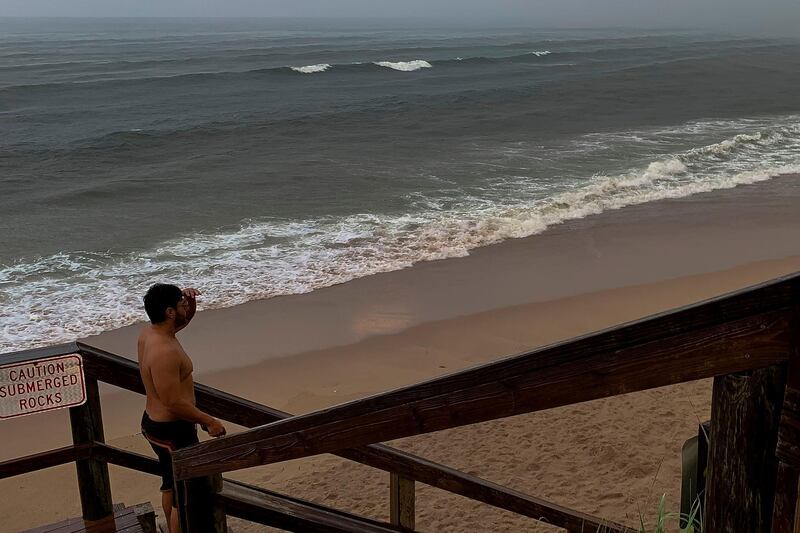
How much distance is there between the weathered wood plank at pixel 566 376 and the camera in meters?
1.19

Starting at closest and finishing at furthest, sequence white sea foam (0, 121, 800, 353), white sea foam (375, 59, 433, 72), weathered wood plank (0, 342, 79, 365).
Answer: weathered wood plank (0, 342, 79, 365), white sea foam (0, 121, 800, 353), white sea foam (375, 59, 433, 72)

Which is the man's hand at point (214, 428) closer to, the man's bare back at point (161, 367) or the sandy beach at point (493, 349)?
the man's bare back at point (161, 367)

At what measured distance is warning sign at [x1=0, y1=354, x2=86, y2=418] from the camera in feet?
9.16

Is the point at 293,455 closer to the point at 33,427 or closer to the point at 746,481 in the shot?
the point at 746,481

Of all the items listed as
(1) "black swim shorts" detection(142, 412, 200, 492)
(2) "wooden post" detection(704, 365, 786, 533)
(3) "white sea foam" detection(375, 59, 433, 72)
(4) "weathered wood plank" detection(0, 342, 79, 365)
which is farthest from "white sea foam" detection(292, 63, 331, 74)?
(2) "wooden post" detection(704, 365, 786, 533)

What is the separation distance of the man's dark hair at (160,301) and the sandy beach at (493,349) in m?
2.47

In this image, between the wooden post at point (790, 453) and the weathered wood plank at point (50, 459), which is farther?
the weathered wood plank at point (50, 459)

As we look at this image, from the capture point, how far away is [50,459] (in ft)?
9.97

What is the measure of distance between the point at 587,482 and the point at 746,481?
4.80m

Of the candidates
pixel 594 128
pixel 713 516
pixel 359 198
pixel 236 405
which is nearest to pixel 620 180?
pixel 359 198

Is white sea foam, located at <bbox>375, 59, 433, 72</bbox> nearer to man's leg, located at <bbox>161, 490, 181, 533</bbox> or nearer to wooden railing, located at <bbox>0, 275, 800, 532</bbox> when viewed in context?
man's leg, located at <bbox>161, 490, 181, 533</bbox>

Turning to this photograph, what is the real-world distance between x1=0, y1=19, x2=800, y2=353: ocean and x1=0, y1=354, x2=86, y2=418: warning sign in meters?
6.84

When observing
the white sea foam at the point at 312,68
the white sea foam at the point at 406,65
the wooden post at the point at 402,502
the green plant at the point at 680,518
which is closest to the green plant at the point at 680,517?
the green plant at the point at 680,518

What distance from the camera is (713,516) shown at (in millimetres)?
1353
